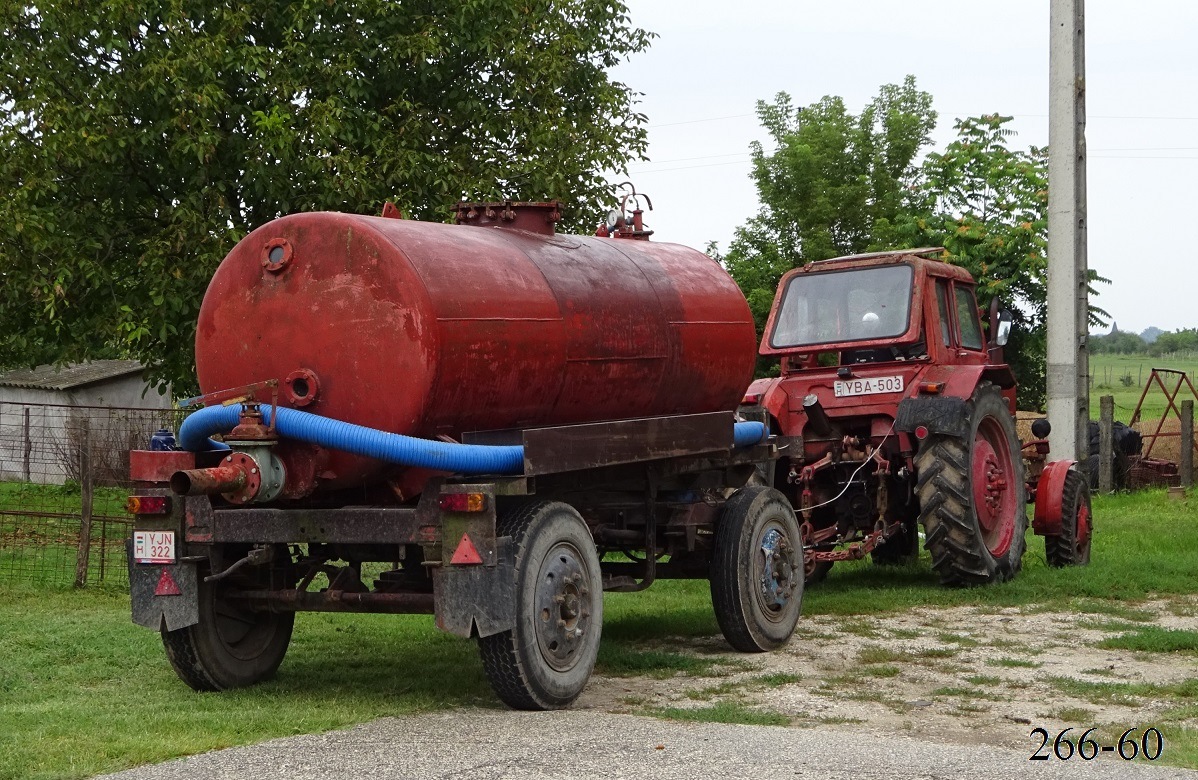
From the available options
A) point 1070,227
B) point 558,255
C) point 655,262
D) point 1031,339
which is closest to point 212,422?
point 558,255

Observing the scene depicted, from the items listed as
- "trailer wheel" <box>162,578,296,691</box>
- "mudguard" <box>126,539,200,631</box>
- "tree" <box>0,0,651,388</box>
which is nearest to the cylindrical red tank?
"mudguard" <box>126,539,200,631</box>

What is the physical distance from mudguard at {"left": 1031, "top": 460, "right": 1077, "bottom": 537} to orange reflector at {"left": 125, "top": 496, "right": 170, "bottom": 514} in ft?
28.8

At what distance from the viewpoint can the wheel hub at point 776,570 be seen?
10617 millimetres

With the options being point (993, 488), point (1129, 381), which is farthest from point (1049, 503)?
point (1129, 381)

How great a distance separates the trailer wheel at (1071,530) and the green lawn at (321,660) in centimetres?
21

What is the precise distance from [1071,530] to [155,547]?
29.9 feet

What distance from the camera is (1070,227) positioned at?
17.8 m

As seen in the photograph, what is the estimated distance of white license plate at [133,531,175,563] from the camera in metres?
8.38

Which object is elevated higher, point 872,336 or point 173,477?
point 872,336

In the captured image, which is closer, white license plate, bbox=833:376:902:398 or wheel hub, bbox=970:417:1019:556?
white license plate, bbox=833:376:902:398

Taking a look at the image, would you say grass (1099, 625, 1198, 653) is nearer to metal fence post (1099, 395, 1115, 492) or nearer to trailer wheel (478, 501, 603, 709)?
trailer wheel (478, 501, 603, 709)

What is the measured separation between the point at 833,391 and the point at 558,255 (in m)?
4.98

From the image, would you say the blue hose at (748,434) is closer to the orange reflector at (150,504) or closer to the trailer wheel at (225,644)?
the trailer wheel at (225,644)

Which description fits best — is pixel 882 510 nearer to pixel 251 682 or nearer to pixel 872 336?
pixel 872 336
